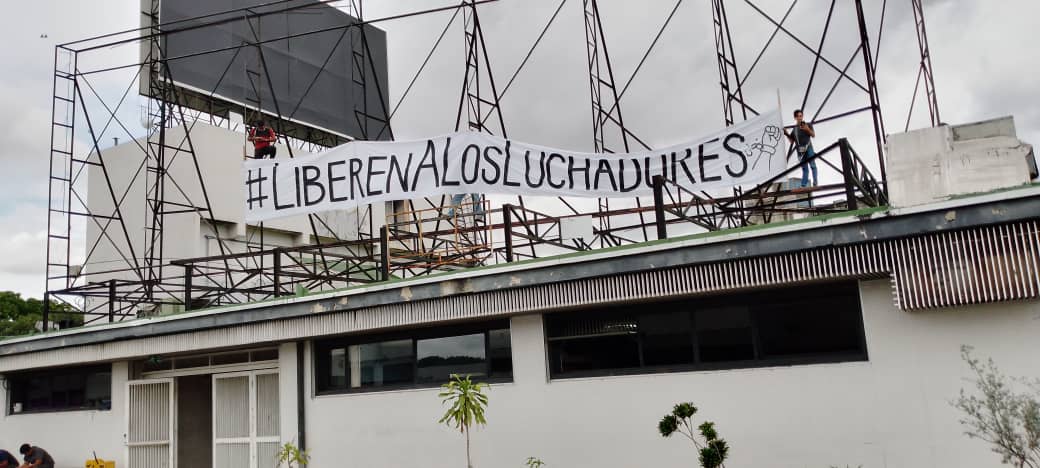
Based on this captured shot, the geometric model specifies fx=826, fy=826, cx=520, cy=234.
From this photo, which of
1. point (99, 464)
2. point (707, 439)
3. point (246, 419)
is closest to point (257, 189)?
point (246, 419)

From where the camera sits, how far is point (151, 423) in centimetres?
1441

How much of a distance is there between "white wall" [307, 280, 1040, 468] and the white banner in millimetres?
2521

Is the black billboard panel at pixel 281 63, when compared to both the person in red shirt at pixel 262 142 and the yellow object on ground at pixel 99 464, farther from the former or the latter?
the yellow object on ground at pixel 99 464

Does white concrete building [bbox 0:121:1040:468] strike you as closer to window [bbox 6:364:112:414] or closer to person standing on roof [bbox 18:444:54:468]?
window [bbox 6:364:112:414]

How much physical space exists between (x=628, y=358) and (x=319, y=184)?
5.90 meters

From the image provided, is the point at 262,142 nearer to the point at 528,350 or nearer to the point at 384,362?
the point at 384,362

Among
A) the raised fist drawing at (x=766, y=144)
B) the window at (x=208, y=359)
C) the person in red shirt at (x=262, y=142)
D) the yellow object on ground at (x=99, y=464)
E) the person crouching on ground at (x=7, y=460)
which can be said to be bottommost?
the yellow object on ground at (x=99, y=464)

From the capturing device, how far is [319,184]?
1295 cm

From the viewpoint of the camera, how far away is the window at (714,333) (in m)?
8.66

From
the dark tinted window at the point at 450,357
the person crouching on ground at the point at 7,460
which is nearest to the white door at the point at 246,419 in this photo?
the dark tinted window at the point at 450,357

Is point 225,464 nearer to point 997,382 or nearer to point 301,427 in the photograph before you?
point 301,427

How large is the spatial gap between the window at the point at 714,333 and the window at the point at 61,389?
31.3 ft

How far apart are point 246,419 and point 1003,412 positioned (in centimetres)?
1075

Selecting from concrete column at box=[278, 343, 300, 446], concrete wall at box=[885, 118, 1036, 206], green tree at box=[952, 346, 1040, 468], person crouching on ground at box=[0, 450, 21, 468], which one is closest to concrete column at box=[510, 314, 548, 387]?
concrete column at box=[278, 343, 300, 446]
